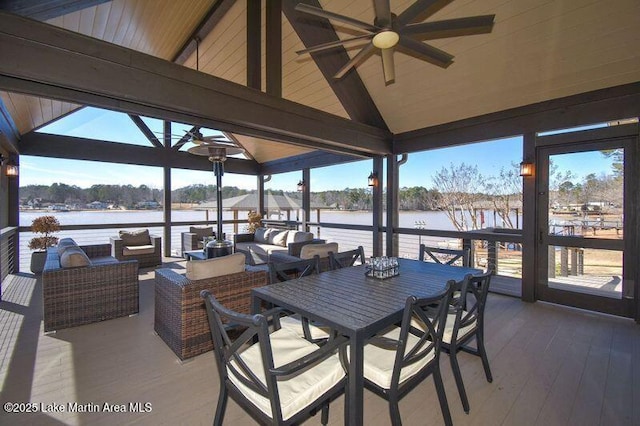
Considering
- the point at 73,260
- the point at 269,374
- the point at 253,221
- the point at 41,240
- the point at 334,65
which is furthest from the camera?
the point at 253,221

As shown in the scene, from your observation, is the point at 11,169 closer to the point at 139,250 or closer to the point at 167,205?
the point at 139,250

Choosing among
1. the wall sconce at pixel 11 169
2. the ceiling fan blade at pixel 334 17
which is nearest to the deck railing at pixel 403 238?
the wall sconce at pixel 11 169

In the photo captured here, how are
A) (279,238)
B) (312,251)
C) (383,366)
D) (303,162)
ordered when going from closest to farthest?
(383,366), (312,251), (279,238), (303,162)

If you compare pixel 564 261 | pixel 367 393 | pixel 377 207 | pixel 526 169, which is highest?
pixel 526 169

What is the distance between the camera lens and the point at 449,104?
5012mm

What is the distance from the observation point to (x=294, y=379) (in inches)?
63.2

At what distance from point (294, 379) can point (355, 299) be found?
0.67 metres

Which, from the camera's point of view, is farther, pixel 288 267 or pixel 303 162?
pixel 303 162

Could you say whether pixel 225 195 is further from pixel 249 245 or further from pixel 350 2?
pixel 350 2

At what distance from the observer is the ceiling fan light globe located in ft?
8.81

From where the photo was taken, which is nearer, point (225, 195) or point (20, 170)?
point (20, 170)

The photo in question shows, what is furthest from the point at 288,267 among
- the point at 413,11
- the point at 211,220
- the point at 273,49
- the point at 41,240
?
the point at 211,220

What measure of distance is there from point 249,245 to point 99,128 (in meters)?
4.48

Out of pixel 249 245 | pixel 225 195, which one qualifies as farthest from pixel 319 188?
pixel 225 195
